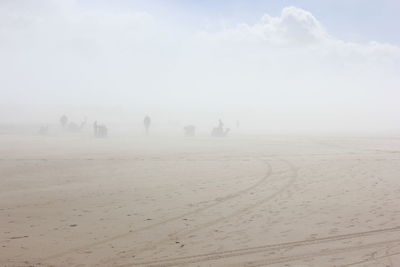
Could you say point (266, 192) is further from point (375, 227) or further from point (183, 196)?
point (375, 227)

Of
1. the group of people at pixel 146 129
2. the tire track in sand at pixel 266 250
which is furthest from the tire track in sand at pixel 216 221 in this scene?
the group of people at pixel 146 129

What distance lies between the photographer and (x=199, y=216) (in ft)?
33.1

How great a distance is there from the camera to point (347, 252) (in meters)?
7.39

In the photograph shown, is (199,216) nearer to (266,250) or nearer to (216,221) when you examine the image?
(216,221)

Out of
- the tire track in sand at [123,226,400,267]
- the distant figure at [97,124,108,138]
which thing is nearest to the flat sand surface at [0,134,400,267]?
the tire track in sand at [123,226,400,267]

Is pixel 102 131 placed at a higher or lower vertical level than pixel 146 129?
lower

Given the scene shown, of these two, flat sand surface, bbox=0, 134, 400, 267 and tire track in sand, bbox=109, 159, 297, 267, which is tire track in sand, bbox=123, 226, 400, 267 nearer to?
flat sand surface, bbox=0, 134, 400, 267

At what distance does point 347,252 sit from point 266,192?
568cm

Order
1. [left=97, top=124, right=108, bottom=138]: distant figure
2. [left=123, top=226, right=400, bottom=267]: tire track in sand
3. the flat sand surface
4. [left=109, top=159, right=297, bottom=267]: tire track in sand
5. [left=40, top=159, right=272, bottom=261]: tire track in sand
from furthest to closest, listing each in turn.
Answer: [left=97, top=124, right=108, bottom=138]: distant figure, [left=109, top=159, right=297, bottom=267]: tire track in sand, [left=40, top=159, right=272, bottom=261]: tire track in sand, the flat sand surface, [left=123, top=226, right=400, bottom=267]: tire track in sand

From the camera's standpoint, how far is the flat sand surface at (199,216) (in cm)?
734

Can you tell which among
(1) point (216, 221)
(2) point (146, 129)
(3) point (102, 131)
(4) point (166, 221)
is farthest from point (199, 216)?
(2) point (146, 129)

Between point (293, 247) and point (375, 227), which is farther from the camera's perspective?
point (375, 227)

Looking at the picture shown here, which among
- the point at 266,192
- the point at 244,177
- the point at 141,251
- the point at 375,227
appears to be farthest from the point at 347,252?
the point at 244,177

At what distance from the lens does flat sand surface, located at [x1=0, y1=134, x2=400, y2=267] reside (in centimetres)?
734
